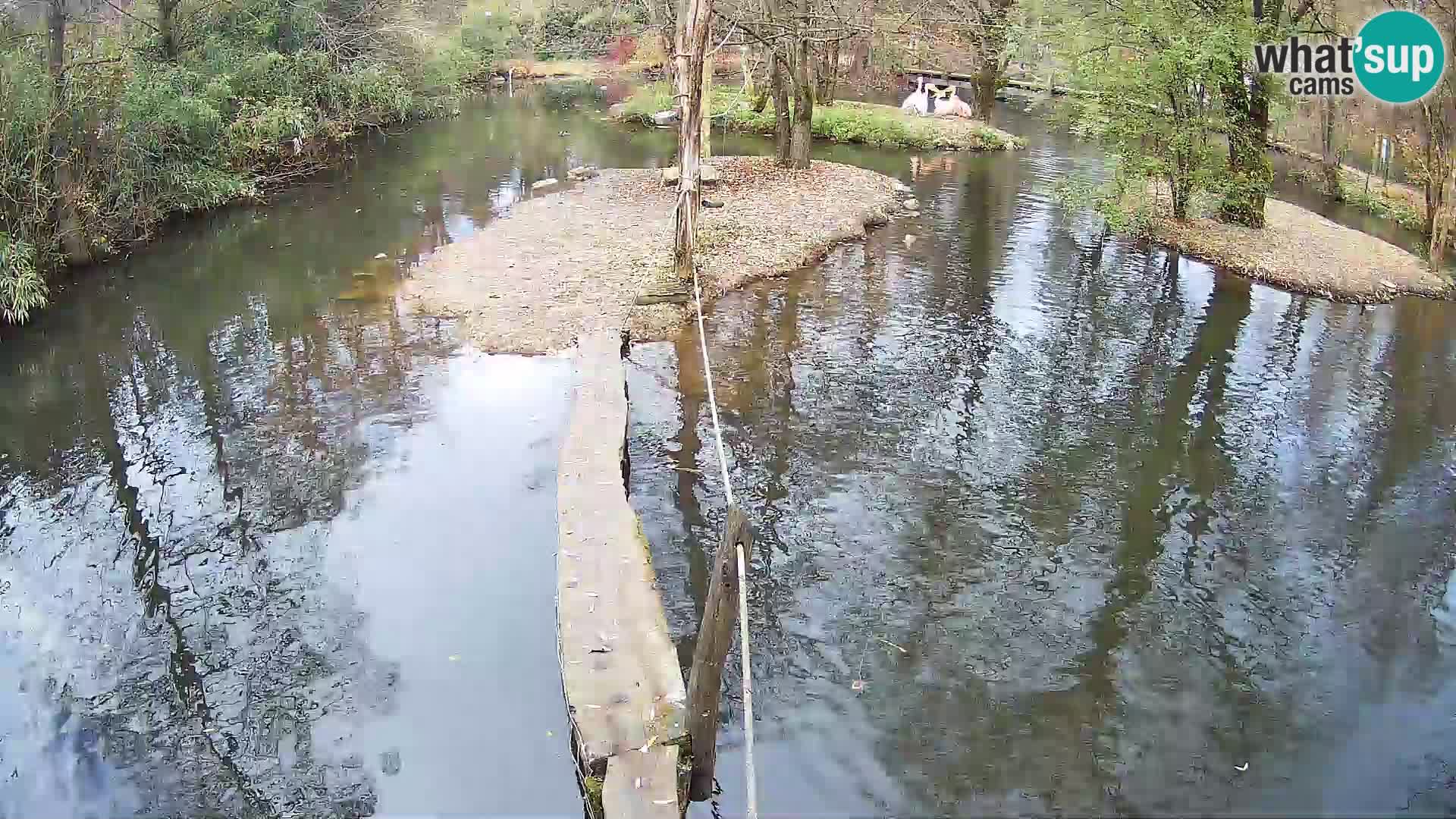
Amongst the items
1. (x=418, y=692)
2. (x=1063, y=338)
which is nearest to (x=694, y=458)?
(x=418, y=692)

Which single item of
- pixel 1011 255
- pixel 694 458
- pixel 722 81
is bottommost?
pixel 694 458

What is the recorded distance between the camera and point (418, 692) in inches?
238

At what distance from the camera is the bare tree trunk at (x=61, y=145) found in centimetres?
1321

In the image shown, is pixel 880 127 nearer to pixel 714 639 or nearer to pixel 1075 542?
pixel 1075 542

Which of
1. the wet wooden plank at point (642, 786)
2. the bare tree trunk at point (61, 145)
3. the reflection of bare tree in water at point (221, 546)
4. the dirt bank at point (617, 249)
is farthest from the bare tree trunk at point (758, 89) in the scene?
the wet wooden plank at point (642, 786)

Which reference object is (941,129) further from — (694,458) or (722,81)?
(694,458)

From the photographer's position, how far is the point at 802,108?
20.1 metres

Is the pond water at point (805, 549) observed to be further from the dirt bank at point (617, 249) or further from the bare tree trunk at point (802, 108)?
the bare tree trunk at point (802, 108)

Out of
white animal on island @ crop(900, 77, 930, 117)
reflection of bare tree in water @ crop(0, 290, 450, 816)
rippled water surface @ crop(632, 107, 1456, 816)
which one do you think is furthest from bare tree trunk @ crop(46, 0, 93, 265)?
white animal on island @ crop(900, 77, 930, 117)

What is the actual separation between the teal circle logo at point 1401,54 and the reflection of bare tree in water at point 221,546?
522 inches

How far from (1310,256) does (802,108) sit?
31.5 ft

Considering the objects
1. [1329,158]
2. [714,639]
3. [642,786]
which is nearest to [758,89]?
[1329,158]

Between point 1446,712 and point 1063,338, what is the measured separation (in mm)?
6437

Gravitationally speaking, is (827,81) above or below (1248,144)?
above
